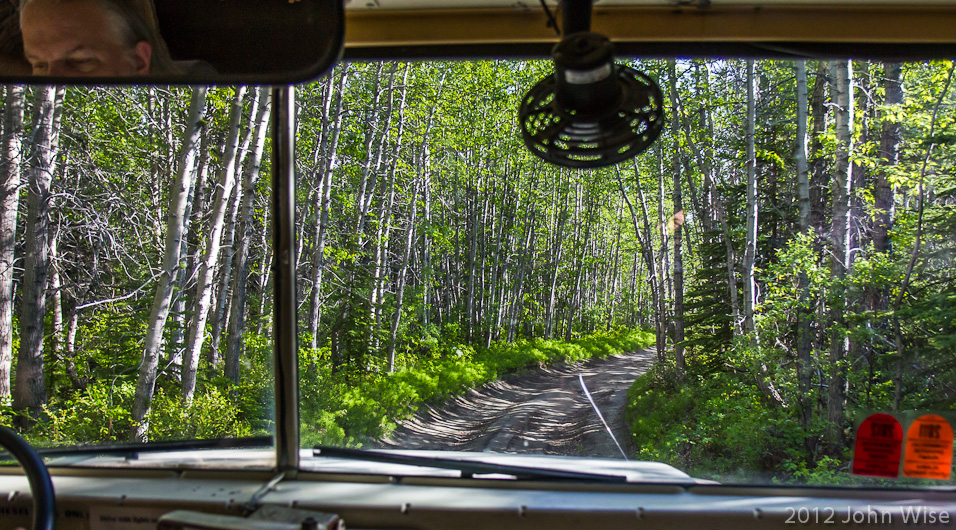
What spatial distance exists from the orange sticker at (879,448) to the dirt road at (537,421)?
0.85 meters

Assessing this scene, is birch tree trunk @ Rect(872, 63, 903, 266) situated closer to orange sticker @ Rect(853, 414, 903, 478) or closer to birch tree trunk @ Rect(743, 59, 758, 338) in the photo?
birch tree trunk @ Rect(743, 59, 758, 338)

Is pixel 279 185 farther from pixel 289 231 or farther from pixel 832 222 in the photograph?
pixel 832 222

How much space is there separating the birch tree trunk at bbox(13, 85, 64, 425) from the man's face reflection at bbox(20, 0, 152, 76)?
5135 millimetres

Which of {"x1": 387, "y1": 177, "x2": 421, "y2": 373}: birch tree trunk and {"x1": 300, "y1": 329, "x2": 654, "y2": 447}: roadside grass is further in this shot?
{"x1": 387, "y1": 177, "x2": 421, "y2": 373}: birch tree trunk

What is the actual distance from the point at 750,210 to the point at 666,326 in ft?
12.0

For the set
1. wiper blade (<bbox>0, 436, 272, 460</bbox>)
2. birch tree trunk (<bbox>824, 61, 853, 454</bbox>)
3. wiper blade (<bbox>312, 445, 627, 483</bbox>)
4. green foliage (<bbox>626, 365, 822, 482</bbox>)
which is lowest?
green foliage (<bbox>626, 365, 822, 482</bbox>)

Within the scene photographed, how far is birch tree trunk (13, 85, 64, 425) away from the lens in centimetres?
556

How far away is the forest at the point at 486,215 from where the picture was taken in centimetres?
292

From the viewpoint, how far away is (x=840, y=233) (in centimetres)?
419

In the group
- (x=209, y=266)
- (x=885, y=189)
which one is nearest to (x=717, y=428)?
(x=885, y=189)

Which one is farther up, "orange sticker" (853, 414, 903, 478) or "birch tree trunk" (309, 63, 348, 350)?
"birch tree trunk" (309, 63, 348, 350)

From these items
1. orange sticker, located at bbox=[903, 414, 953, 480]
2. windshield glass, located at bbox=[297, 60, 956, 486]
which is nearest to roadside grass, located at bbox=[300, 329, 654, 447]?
windshield glass, located at bbox=[297, 60, 956, 486]

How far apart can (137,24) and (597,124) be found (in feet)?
3.93

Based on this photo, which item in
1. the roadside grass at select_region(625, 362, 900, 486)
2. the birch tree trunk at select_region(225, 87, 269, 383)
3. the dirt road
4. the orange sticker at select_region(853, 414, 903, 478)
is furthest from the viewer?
the birch tree trunk at select_region(225, 87, 269, 383)
